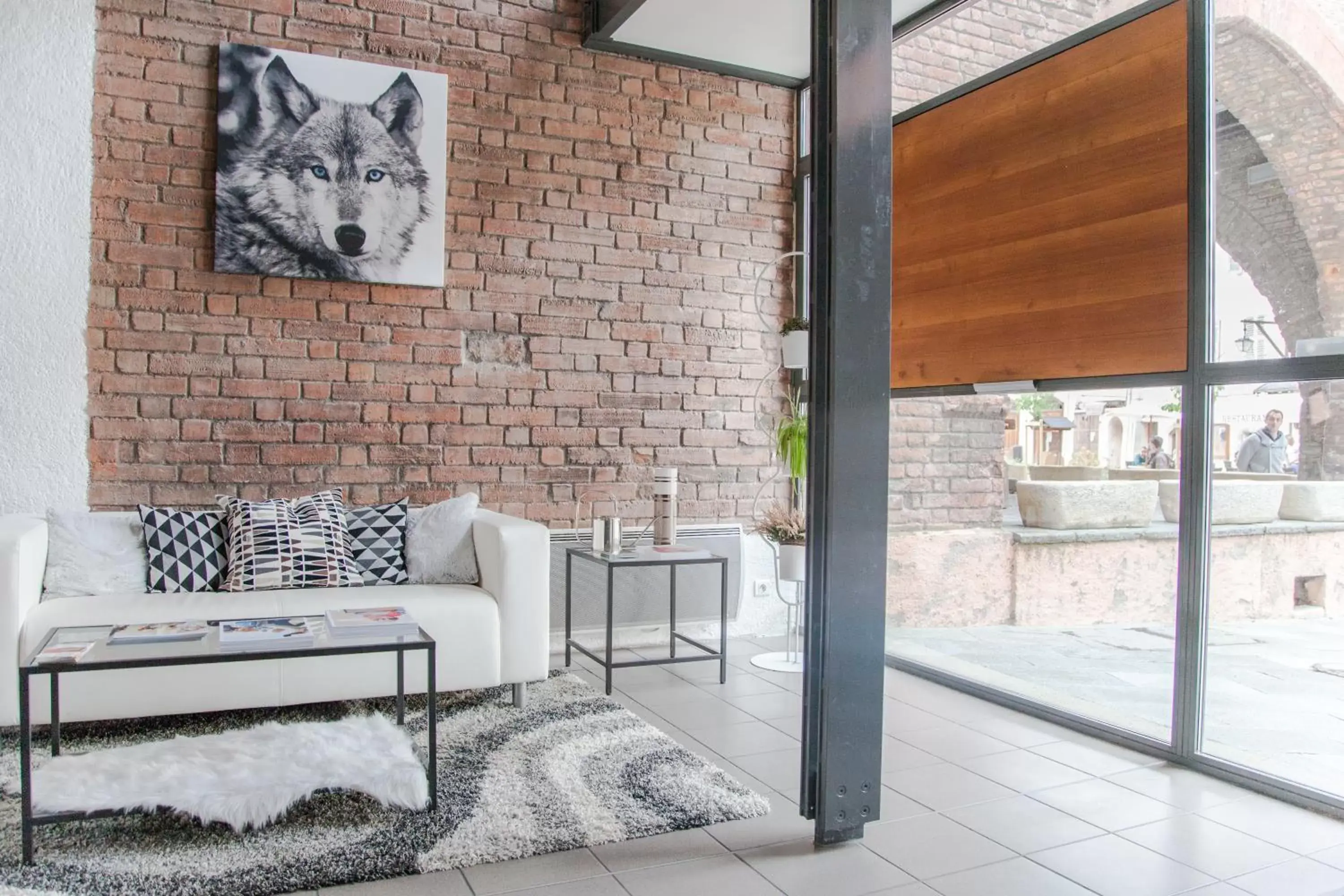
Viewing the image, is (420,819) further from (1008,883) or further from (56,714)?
(1008,883)

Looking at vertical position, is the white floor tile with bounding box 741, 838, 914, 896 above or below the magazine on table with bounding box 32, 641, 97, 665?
below

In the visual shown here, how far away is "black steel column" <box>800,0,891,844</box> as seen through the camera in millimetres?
2609

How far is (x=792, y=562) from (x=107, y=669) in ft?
9.11

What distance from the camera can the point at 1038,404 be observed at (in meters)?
3.88

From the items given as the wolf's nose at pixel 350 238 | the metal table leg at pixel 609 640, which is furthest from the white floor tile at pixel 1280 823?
the wolf's nose at pixel 350 238

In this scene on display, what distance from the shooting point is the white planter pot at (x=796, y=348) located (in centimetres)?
468

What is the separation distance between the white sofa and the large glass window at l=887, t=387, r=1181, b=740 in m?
1.78

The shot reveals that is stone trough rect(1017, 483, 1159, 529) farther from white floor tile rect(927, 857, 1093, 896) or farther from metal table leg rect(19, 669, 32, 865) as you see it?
metal table leg rect(19, 669, 32, 865)

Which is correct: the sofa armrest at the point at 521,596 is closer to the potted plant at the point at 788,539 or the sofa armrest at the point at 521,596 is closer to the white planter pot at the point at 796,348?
the potted plant at the point at 788,539

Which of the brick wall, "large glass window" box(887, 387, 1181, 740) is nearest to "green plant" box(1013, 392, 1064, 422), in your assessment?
"large glass window" box(887, 387, 1181, 740)

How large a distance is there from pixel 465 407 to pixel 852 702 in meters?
2.53

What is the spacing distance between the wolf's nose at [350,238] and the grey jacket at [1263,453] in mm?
3449

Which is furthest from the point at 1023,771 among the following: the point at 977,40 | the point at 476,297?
the point at 476,297

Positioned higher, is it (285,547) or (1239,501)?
(1239,501)
